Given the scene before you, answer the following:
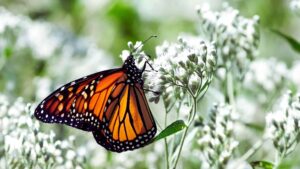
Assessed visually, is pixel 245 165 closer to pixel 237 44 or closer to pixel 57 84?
pixel 237 44

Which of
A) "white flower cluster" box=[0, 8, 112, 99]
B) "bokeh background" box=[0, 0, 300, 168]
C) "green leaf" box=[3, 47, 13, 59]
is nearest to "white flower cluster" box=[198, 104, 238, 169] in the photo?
"bokeh background" box=[0, 0, 300, 168]

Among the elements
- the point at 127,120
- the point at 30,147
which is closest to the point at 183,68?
the point at 127,120

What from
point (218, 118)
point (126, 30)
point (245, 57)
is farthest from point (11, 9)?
point (218, 118)

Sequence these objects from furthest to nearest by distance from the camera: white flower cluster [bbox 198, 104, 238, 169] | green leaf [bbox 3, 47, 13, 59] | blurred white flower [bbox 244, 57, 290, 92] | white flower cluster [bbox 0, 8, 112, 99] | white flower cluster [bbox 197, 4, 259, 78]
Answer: white flower cluster [bbox 0, 8, 112, 99] < green leaf [bbox 3, 47, 13, 59] < blurred white flower [bbox 244, 57, 290, 92] < white flower cluster [bbox 197, 4, 259, 78] < white flower cluster [bbox 198, 104, 238, 169]

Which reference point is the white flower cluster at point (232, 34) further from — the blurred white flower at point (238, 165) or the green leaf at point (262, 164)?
the green leaf at point (262, 164)

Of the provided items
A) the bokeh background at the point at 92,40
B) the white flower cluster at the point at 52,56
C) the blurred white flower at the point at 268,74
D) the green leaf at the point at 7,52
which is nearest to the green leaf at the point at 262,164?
the bokeh background at the point at 92,40

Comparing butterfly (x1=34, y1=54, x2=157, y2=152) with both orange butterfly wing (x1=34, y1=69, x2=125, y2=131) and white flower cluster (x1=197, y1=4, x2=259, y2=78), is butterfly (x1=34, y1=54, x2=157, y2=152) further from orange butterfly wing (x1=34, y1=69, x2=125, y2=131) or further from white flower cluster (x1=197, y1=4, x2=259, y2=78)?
white flower cluster (x1=197, y1=4, x2=259, y2=78)

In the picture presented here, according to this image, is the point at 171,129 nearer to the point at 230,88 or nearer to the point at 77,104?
the point at 77,104
